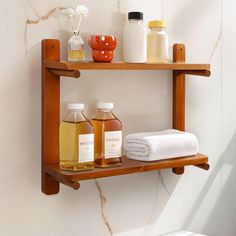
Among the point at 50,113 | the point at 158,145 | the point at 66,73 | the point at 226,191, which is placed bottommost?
the point at 226,191

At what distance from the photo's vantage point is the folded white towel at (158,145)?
1.43 metres

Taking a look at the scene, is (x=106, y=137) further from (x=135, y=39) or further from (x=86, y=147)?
(x=135, y=39)

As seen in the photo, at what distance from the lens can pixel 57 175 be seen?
4.23ft

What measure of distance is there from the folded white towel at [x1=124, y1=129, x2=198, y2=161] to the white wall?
0.29ft

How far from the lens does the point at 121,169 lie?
1346 millimetres

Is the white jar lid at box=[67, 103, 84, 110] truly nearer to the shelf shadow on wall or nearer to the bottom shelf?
the bottom shelf

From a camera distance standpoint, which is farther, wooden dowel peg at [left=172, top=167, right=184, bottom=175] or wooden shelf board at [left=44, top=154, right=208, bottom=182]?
wooden dowel peg at [left=172, top=167, right=184, bottom=175]

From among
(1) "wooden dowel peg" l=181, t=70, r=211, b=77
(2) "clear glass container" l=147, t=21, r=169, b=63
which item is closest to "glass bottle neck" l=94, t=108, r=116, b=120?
(2) "clear glass container" l=147, t=21, r=169, b=63

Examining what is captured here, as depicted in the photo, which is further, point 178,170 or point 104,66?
point 178,170

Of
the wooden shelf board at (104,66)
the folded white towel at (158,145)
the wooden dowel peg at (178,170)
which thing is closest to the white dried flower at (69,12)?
the wooden shelf board at (104,66)

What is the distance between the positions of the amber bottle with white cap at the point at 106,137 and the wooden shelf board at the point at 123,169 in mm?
37

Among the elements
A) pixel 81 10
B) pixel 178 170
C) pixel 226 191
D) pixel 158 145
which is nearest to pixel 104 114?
pixel 158 145

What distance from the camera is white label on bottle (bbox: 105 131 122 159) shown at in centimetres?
135

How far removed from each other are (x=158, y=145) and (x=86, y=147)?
252 mm
